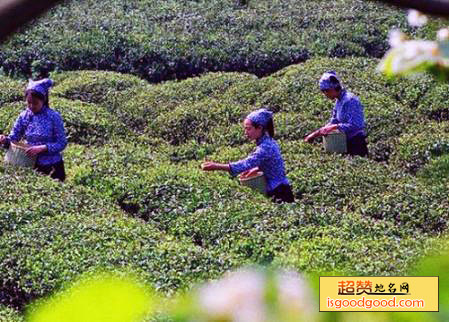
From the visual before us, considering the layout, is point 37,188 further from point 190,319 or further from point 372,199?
point 190,319

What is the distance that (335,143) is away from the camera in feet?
30.8

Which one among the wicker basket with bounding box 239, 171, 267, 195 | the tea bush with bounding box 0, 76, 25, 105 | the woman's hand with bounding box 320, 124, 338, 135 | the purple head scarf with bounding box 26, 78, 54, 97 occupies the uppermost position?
the purple head scarf with bounding box 26, 78, 54, 97

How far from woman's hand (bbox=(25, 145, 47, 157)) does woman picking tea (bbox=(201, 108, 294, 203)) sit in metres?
1.34

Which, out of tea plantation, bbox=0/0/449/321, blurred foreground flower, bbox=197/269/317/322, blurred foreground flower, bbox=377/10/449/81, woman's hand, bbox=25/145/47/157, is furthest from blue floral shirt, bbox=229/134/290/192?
blurred foreground flower, bbox=197/269/317/322

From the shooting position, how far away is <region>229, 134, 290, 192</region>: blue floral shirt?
750 cm

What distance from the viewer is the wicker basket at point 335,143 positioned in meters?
9.26

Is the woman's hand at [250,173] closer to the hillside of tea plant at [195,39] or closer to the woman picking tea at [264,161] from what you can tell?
the woman picking tea at [264,161]

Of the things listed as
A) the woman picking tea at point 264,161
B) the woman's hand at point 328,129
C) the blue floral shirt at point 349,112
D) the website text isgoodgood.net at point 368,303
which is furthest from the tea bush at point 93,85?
the website text isgoodgood.net at point 368,303

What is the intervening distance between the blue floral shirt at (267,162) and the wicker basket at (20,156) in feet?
5.83

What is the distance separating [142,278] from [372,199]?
3.12 meters

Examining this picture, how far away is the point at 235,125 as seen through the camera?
11328mm

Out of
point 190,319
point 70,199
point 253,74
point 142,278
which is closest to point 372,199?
point 70,199

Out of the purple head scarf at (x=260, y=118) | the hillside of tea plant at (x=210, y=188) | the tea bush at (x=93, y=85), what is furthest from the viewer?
the tea bush at (x=93, y=85)

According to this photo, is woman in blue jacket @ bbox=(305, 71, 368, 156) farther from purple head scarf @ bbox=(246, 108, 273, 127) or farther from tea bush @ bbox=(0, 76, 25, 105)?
tea bush @ bbox=(0, 76, 25, 105)
